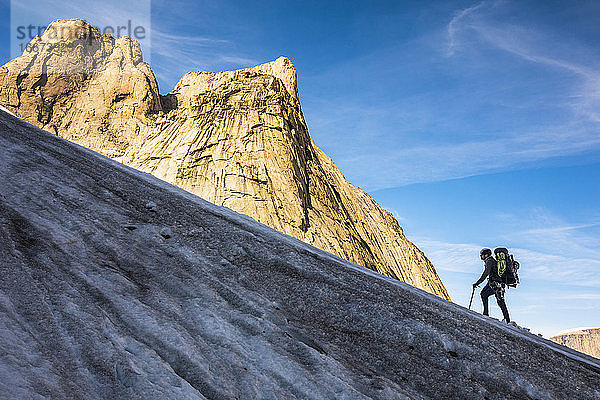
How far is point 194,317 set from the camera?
5492 mm

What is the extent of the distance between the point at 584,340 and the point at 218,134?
96.1 metres

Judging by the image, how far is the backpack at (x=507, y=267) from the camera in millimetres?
12520

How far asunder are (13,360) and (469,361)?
225 inches

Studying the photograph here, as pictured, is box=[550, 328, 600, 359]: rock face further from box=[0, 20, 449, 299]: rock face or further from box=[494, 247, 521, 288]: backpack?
box=[494, 247, 521, 288]: backpack

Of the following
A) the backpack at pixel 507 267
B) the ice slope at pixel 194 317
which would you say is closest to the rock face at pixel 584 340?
the backpack at pixel 507 267

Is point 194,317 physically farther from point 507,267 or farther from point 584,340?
point 584,340

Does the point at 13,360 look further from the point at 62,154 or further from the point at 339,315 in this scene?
the point at 62,154

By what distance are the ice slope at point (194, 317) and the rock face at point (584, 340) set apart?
105732 mm

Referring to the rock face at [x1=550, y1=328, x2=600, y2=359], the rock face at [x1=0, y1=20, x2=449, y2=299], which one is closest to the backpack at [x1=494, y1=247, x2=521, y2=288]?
the rock face at [x1=0, y1=20, x2=449, y2=299]

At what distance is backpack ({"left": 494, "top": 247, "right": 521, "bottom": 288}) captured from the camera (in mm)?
12520

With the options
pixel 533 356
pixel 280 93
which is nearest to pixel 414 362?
pixel 533 356

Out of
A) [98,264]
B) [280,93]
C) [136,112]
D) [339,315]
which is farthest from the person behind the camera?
[136,112]

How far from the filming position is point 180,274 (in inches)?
249

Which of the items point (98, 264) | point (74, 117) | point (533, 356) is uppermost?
point (74, 117)
